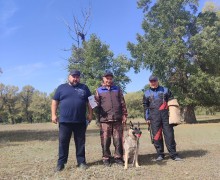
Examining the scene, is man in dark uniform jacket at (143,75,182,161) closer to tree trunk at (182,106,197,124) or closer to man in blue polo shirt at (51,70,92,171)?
man in blue polo shirt at (51,70,92,171)

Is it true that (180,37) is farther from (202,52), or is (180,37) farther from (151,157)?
A: (151,157)

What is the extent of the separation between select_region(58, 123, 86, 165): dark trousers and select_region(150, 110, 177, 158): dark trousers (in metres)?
2.17

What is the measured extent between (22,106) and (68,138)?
86.0 m

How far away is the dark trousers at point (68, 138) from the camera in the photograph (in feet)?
26.3

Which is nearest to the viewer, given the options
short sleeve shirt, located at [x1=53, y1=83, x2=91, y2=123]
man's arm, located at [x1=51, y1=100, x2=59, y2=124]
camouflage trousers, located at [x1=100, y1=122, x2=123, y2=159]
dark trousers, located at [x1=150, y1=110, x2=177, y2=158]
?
short sleeve shirt, located at [x1=53, y1=83, x2=91, y2=123]

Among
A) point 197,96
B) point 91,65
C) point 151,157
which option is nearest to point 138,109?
point 197,96

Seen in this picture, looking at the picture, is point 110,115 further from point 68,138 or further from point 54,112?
point 54,112

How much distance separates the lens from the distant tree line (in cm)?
8775

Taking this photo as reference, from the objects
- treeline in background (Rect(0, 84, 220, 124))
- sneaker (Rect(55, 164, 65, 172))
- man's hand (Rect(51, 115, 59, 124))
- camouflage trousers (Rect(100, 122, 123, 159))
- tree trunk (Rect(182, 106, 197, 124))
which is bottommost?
sneaker (Rect(55, 164, 65, 172))

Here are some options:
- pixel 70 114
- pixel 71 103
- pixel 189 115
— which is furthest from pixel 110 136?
pixel 189 115

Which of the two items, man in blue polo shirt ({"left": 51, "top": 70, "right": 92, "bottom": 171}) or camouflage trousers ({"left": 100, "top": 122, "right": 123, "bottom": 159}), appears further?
camouflage trousers ({"left": 100, "top": 122, "right": 123, "bottom": 159})

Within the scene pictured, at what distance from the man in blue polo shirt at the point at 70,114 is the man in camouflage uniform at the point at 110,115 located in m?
0.58

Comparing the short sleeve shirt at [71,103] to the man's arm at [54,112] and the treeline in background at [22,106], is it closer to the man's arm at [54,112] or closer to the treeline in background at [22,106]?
the man's arm at [54,112]

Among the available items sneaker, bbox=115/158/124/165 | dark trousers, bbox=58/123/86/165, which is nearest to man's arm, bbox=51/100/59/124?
dark trousers, bbox=58/123/86/165
